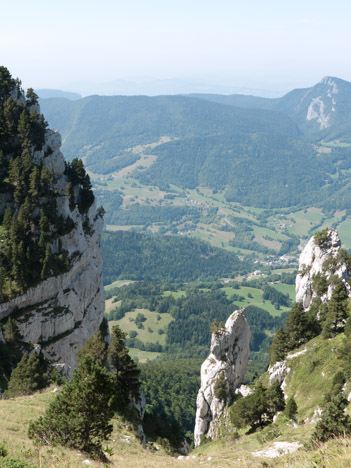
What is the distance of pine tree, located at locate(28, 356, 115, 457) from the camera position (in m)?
28.7

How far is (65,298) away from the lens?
83.1 metres

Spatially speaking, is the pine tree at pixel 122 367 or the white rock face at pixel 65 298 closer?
the pine tree at pixel 122 367

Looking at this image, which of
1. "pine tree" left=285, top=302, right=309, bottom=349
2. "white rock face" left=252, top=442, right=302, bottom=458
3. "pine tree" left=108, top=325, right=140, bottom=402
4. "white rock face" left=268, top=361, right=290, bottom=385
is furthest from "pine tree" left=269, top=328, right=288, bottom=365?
"white rock face" left=252, top=442, right=302, bottom=458

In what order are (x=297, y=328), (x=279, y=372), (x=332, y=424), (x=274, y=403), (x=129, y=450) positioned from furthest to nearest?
(x=297, y=328)
(x=279, y=372)
(x=274, y=403)
(x=129, y=450)
(x=332, y=424)

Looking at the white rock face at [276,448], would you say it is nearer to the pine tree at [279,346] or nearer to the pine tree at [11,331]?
the pine tree at [279,346]

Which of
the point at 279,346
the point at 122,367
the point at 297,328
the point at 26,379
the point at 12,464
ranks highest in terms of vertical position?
the point at 12,464

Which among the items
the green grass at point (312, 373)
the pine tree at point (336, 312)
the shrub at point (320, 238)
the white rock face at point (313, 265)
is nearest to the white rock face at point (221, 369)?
the green grass at point (312, 373)

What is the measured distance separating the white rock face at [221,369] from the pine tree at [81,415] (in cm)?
5232

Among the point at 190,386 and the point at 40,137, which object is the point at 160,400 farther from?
the point at 40,137

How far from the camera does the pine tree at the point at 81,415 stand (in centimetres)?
2869

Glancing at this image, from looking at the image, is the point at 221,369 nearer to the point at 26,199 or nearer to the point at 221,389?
the point at 221,389

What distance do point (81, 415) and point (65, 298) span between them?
5626cm

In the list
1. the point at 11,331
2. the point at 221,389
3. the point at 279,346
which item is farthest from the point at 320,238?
the point at 11,331

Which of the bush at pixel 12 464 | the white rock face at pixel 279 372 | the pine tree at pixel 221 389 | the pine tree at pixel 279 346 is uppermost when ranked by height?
the bush at pixel 12 464
